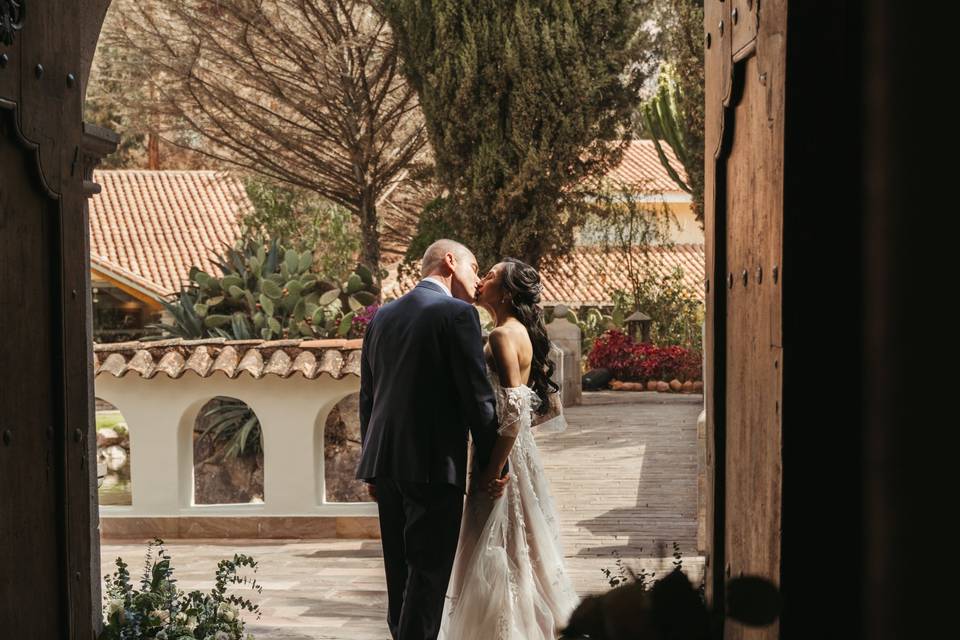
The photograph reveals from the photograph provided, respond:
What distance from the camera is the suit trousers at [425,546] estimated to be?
4352mm

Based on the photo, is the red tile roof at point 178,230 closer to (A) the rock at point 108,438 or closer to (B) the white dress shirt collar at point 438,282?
(A) the rock at point 108,438

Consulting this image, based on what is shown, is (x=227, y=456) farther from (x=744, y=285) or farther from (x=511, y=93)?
(x=744, y=285)

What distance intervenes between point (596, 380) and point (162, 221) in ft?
36.8

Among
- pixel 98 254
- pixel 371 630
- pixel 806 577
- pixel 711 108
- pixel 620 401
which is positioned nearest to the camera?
pixel 806 577

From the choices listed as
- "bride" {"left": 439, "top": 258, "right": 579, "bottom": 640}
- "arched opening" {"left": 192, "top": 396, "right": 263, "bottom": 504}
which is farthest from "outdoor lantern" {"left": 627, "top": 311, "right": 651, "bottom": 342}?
"bride" {"left": 439, "top": 258, "right": 579, "bottom": 640}

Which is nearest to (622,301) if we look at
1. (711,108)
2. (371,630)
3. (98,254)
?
(98,254)

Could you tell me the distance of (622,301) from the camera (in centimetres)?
2098

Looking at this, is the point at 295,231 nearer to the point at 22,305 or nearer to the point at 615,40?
the point at 615,40

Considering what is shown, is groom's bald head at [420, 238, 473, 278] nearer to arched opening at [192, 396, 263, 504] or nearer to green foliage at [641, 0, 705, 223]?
arched opening at [192, 396, 263, 504]

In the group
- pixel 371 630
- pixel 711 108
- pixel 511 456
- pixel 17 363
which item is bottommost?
pixel 371 630

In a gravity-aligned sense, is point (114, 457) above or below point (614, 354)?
below

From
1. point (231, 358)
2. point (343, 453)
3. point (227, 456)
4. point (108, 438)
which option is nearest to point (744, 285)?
point (231, 358)

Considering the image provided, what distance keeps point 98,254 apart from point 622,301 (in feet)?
33.1

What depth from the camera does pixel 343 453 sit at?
42.1ft
